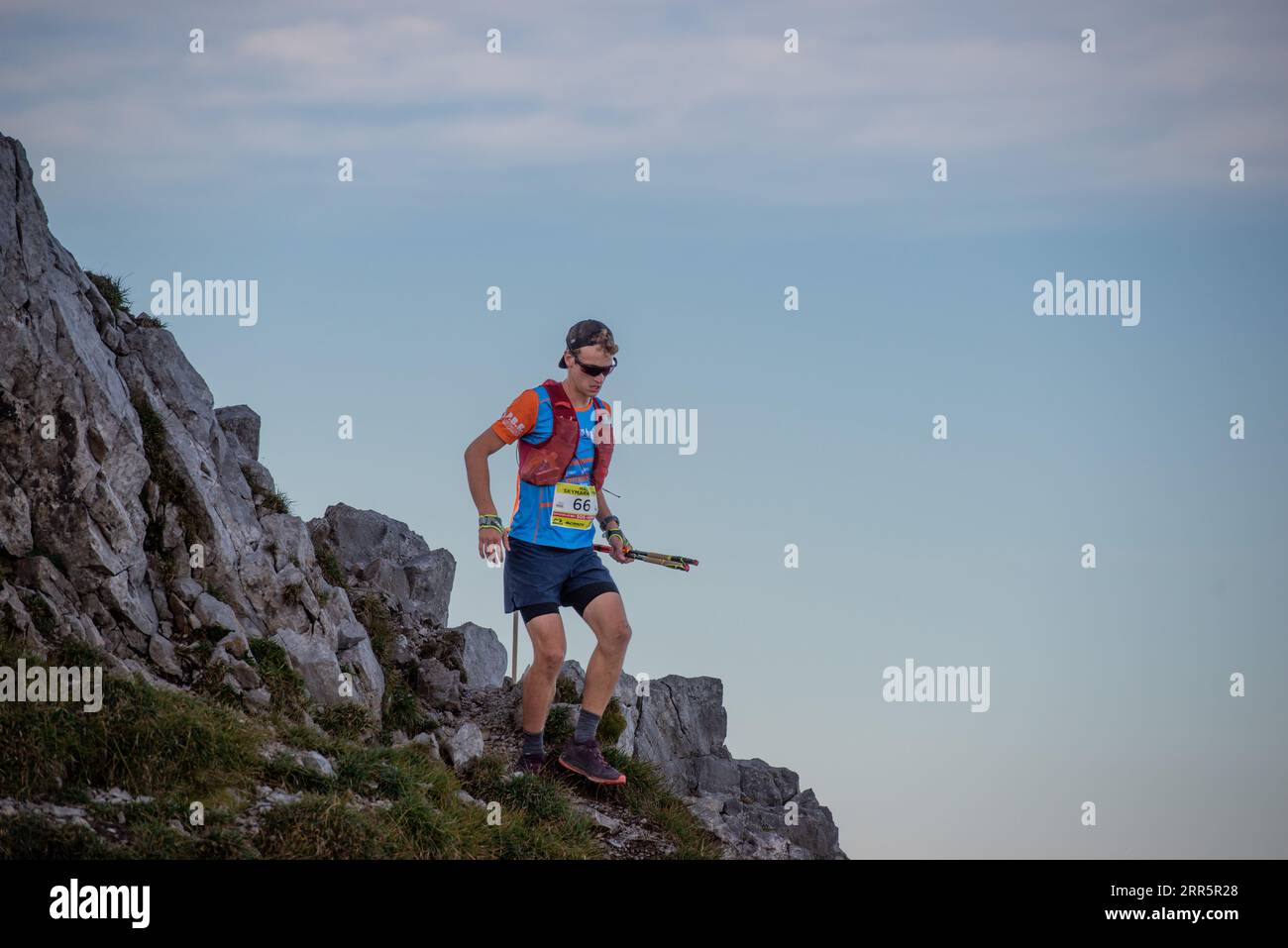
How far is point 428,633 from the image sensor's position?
744 inches

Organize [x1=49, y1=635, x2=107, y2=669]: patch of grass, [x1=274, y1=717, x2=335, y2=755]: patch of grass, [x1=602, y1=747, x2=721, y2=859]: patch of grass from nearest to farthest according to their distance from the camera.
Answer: [x1=49, y1=635, x2=107, y2=669]: patch of grass
[x1=274, y1=717, x2=335, y2=755]: patch of grass
[x1=602, y1=747, x2=721, y2=859]: patch of grass

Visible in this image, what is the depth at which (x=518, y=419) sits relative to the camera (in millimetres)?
14312

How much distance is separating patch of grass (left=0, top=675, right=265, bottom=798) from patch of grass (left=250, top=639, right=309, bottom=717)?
1.78 metres

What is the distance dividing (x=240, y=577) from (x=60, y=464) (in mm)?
2491

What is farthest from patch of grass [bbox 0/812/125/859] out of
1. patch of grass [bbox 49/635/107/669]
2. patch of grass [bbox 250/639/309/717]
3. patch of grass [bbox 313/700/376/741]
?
patch of grass [bbox 313/700/376/741]

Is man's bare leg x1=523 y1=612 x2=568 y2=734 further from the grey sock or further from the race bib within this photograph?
the race bib
